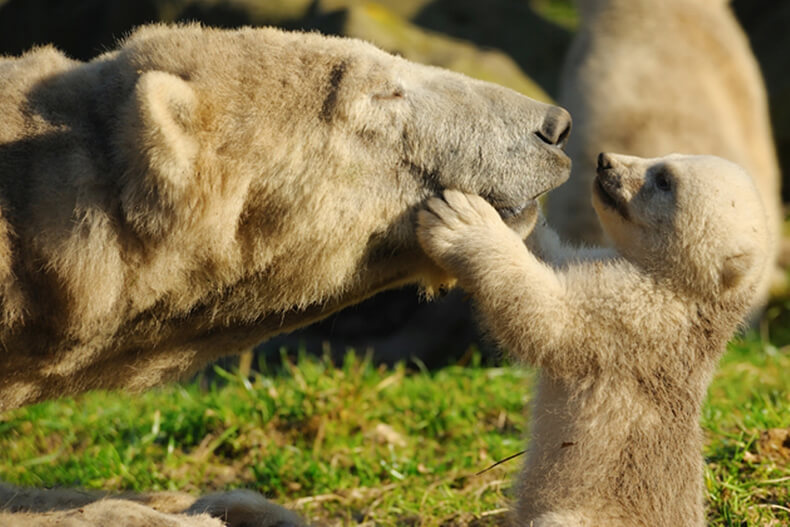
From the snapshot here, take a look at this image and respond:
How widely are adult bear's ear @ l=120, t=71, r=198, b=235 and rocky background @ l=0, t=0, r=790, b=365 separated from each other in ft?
16.7

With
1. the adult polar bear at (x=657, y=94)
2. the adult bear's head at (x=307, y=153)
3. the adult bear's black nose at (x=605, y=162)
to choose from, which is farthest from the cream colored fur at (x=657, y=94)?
the adult bear's head at (x=307, y=153)

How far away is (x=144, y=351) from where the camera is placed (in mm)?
3523

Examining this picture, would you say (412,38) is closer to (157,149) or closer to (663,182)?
(663,182)

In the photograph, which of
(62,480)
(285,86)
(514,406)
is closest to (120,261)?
(285,86)

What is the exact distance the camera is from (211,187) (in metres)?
3.18

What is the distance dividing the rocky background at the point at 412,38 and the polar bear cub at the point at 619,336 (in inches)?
187

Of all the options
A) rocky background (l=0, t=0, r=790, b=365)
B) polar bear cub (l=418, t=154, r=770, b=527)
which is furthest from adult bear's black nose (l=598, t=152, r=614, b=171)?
rocky background (l=0, t=0, r=790, b=365)

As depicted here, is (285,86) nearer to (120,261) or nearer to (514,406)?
(120,261)

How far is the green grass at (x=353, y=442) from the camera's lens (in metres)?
4.15

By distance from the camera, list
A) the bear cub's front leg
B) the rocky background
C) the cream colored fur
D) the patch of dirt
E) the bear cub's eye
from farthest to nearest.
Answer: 1. the rocky background
2. the cream colored fur
3. the patch of dirt
4. the bear cub's eye
5. the bear cub's front leg

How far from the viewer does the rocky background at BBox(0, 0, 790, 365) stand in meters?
9.03

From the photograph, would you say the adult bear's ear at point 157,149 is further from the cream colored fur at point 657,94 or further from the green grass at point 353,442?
the cream colored fur at point 657,94

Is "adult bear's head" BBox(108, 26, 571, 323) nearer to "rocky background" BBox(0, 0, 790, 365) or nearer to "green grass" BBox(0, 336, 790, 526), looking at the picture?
"green grass" BBox(0, 336, 790, 526)

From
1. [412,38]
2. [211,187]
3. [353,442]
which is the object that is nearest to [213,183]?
[211,187]
